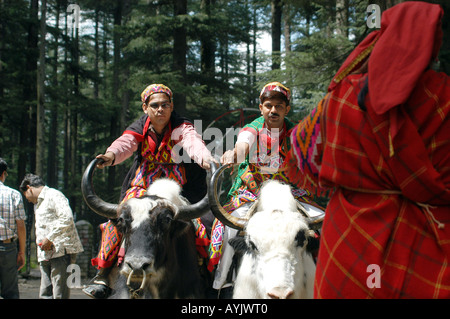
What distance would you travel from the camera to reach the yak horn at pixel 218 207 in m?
4.07

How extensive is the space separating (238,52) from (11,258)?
24924mm

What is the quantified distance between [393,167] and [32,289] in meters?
12.6

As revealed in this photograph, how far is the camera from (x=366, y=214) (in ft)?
7.16

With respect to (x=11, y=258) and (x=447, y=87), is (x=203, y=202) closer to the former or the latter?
(x=447, y=87)

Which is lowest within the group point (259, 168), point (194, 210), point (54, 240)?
point (54, 240)

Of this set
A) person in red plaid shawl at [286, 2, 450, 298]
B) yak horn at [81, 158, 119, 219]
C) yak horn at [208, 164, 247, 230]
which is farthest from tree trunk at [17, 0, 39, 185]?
person in red plaid shawl at [286, 2, 450, 298]

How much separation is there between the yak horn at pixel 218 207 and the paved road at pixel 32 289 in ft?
28.7

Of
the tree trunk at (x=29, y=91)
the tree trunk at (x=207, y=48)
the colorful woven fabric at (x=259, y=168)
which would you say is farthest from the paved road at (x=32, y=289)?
the tree trunk at (x=207, y=48)

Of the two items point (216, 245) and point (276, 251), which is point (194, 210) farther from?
point (276, 251)

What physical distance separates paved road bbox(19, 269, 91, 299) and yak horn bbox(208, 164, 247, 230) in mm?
8756

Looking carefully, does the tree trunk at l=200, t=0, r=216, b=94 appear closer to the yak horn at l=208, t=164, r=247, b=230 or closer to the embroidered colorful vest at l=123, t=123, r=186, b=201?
the embroidered colorful vest at l=123, t=123, r=186, b=201

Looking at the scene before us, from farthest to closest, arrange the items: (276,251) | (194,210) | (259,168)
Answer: (259,168) < (194,210) < (276,251)

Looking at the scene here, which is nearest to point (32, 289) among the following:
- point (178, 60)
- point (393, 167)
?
point (178, 60)

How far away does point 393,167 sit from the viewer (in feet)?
6.95
